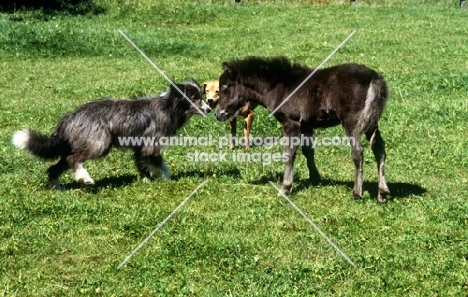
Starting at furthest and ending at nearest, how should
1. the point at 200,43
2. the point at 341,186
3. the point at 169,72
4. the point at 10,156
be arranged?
the point at 200,43 < the point at 169,72 < the point at 10,156 < the point at 341,186

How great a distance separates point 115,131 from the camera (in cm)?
1075

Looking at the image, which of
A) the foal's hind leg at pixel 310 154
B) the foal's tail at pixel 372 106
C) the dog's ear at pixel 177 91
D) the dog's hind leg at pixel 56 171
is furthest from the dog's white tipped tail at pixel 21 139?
the foal's tail at pixel 372 106

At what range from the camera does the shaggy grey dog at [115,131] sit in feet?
34.3

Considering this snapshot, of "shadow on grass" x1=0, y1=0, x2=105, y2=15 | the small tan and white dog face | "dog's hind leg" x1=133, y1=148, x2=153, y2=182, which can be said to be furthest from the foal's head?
"shadow on grass" x1=0, y1=0, x2=105, y2=15

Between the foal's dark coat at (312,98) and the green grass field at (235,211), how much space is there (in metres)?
0.66

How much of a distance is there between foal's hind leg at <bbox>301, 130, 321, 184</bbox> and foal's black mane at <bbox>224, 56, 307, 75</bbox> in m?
0.96

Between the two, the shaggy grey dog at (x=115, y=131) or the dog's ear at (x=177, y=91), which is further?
the dog's ear at (x=177, y=91)

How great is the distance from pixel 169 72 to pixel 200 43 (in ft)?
13.3

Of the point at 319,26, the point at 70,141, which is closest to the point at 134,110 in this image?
the point at 70,141

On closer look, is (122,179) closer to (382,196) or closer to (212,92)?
(212,92)

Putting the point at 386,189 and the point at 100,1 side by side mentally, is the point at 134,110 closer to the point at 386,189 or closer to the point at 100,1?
the point at 386,189

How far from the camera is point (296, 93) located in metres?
10.4

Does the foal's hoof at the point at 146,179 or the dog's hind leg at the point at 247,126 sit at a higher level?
the foal's hoof at the point at 146,179

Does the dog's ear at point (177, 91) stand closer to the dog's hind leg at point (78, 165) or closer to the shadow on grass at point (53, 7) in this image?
the dog's hind leg at point (78, 165)
